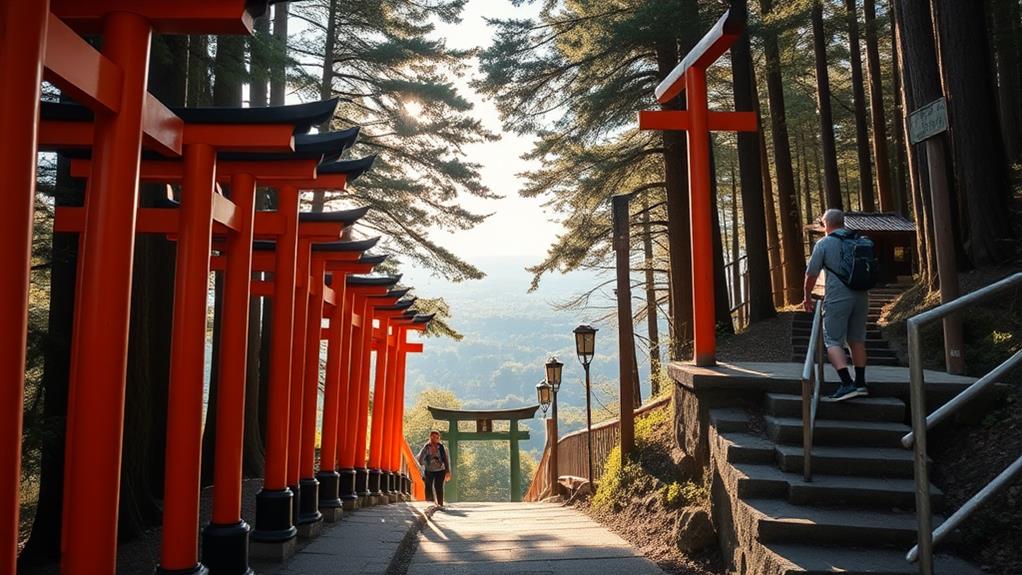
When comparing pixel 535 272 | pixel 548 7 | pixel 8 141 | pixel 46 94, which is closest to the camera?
pixel 8 141

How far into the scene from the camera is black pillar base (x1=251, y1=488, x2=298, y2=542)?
5773 mm

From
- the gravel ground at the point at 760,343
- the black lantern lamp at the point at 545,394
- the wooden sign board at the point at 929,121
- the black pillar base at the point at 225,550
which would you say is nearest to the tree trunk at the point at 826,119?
the gravel ground at the point at 760,343

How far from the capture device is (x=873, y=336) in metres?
9.02

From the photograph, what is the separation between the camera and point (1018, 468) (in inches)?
124

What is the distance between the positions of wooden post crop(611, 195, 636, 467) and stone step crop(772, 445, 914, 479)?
376 cm

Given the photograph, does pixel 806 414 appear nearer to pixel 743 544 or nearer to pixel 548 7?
pixel 743 544

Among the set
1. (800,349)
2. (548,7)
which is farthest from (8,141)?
(548,7)

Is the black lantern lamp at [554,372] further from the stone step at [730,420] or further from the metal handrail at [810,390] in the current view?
the metal handrail at [810,390]

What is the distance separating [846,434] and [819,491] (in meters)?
0.73

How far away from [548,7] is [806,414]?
12324 millimetres

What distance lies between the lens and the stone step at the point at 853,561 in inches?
137

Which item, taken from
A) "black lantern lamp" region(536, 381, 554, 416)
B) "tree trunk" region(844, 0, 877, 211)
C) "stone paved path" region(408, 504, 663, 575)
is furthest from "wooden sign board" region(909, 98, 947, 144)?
"black lantern lamp" region(536, 381, 554, 416)

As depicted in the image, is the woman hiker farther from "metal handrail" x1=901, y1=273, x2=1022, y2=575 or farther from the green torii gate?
the green torii gate

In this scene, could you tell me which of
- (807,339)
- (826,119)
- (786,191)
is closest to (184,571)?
(807,339)
